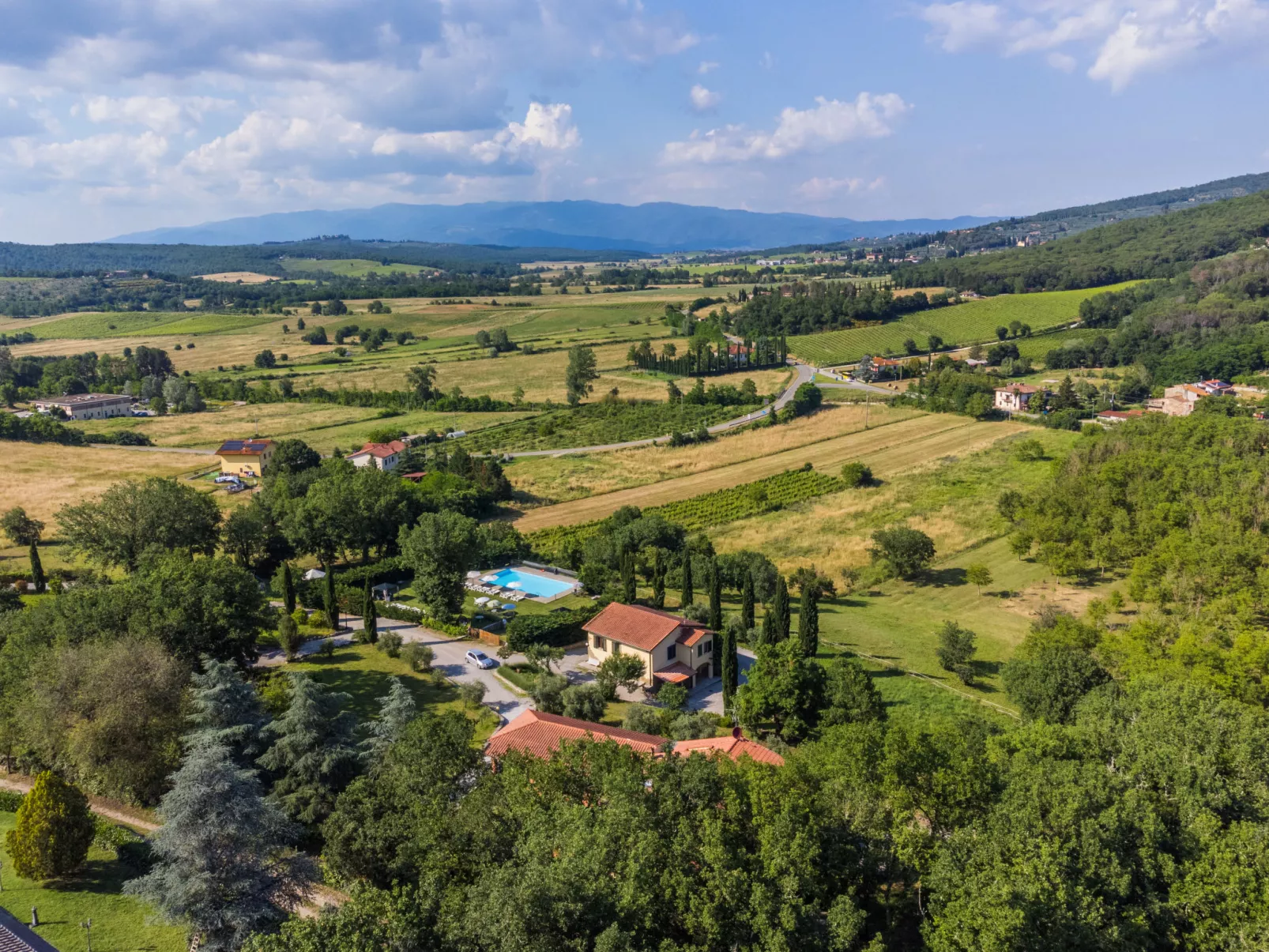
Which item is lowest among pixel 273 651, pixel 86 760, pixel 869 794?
pixel 273 651

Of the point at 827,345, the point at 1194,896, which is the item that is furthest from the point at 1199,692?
the point at 827,345

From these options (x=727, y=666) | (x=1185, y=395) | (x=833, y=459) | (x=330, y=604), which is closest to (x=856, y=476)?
(x=833, y=459)

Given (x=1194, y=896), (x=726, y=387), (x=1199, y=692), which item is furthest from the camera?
(x=726, y=387)

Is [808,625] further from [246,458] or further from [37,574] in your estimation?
[246,458]

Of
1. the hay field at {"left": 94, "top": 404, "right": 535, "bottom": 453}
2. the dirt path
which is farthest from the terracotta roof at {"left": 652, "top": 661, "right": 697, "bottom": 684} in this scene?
the hay field at {"left": 94, "top": 404, "right": 535, "bottom": 453}

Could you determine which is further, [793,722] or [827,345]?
[827,345]

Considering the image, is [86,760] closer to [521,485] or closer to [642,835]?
[642,835]

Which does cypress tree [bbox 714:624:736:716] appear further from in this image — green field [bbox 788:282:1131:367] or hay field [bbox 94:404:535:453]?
green field [bbox 788:282:1131:367]
